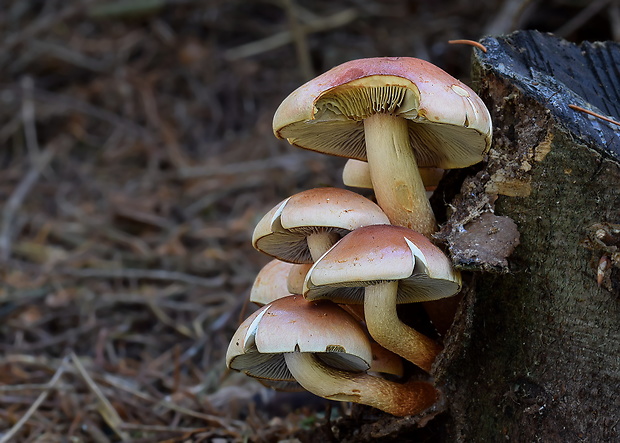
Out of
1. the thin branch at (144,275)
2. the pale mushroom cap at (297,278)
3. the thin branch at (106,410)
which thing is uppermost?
the pale mushroom cap at (297,278)

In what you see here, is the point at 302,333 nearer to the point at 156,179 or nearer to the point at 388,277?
the point at 388,277

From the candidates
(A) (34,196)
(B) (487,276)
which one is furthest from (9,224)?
(B) (487,276)

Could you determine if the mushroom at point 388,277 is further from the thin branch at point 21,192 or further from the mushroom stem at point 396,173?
the thin branch at point 21,192

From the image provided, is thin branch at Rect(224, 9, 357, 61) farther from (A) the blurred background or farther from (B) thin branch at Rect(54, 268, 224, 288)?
(B) thin branch at Rect(54, 268, 224, 288)

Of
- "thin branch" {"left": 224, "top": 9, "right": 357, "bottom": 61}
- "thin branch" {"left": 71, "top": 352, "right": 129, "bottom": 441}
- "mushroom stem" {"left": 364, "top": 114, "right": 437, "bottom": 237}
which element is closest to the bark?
"mushroom stem" {"left": 364, "top": 114, "right": 437, "bottom": 237}

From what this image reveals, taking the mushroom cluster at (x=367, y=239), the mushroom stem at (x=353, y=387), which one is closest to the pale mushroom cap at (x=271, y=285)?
the mushroom cluster at (x=367, y=239)

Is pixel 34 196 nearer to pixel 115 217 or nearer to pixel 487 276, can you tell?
pixel 115 217
